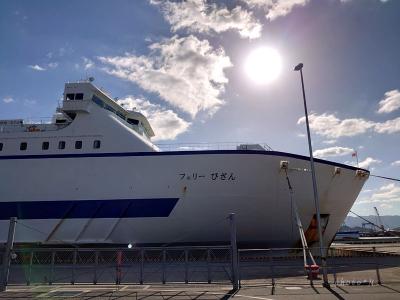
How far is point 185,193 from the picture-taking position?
20.2 meters

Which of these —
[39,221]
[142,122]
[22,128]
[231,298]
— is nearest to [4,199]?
[39,221]

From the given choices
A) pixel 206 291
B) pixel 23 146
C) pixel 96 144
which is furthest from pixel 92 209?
pixel 206 291

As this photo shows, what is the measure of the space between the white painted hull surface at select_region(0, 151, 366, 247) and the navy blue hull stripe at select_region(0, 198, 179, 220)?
24cm

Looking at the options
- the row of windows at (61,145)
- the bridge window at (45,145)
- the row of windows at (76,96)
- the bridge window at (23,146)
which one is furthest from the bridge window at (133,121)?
the bridge window at (23,146)

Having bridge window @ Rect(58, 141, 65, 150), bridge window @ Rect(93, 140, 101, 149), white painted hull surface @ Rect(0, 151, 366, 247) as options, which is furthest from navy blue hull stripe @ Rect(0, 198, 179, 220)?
bridge window @ Rect(58, 141, 65, 150)

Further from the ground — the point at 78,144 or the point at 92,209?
the point at 78,144

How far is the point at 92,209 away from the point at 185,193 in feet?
19.3

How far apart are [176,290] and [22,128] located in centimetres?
1858

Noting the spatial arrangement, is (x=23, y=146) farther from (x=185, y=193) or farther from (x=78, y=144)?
(x=185, y=193)

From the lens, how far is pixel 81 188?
21.0 m

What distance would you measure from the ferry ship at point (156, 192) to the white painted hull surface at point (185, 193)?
0.20ft

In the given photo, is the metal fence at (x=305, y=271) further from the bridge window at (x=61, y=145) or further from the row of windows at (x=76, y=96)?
the row of windows at (x=76, y=96)

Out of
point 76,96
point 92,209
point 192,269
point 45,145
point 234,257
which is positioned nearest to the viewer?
point 234,257

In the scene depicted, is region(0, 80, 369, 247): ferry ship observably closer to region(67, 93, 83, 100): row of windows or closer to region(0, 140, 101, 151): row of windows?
region(0, 140, 101, 151): row of windows
